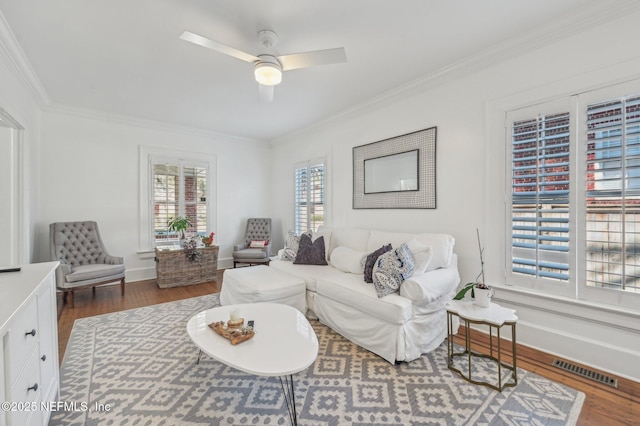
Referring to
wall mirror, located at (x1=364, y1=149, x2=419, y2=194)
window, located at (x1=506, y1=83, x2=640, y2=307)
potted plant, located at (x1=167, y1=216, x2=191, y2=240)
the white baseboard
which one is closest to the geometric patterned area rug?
the white baseboard

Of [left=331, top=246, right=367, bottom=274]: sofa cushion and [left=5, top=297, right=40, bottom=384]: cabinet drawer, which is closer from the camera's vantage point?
[left=5, top=297, right=40, bottom=384]: cabinet drawer

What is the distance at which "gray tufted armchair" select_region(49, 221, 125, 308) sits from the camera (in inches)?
142

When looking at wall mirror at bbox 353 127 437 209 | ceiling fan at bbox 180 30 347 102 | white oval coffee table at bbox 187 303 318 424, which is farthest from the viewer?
wall mirror at bbox 353 127 437 209

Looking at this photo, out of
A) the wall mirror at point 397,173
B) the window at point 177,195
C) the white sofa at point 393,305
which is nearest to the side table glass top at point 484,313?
the white sofa at point 393,305

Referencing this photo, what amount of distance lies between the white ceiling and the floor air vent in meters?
2.64

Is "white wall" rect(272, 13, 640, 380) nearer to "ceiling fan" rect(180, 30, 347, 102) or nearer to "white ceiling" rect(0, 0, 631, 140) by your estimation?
"white ceiling" rect(0, 0, 631, 140)

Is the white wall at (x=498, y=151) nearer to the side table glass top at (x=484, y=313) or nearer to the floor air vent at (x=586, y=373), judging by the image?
the floor air vent at (x=586, y=373)

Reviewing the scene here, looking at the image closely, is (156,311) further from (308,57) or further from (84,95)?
(308,57)

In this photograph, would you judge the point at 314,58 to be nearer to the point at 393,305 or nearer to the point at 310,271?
the point at 393,305

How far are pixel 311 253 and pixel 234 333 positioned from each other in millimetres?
1960

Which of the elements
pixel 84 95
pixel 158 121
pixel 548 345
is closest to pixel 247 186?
pixel 158 121

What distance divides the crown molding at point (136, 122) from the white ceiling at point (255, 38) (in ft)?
1.29

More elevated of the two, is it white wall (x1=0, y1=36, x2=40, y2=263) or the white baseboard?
white wall (x1=0, y1=36, x2=40, y2=263)

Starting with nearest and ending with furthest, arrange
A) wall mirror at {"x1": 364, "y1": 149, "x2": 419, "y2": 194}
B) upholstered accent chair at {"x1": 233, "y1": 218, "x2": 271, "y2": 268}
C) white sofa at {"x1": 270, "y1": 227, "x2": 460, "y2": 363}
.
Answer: white sofa at {"x1": 270, "y1": 227, "x2": 460, "y2": 363}, wall mirror at {"x1": 364, "y1": 149, "x2": 419, "y2": 194}, upholstered accent chair at {"x1": 233, "y1": 218, "x2": 271, "y2": 268}
